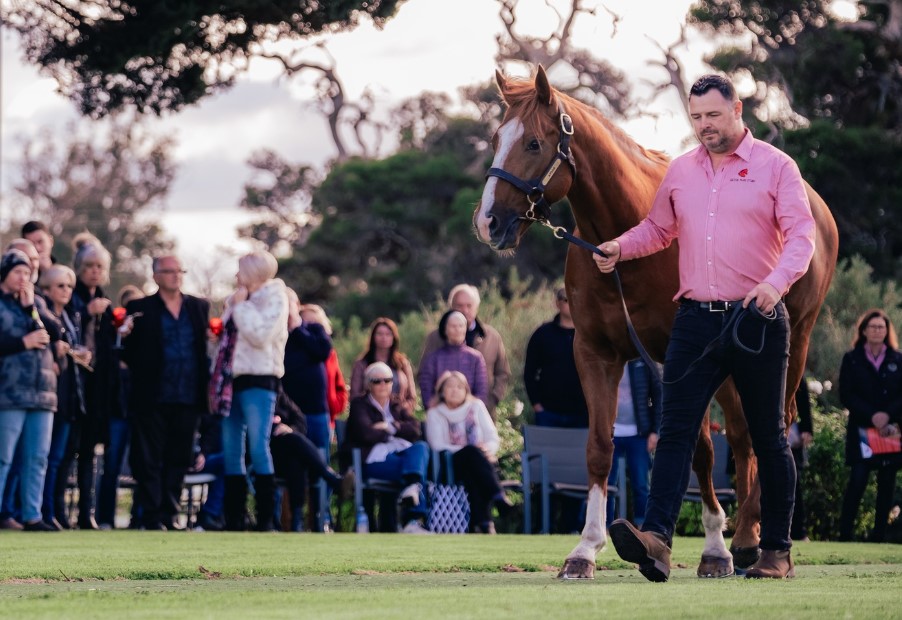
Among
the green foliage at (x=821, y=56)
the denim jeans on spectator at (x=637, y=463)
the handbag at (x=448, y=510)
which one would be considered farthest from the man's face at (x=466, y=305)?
the green foliage at (x=821, y=56)

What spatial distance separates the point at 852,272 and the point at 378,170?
1962 centimetres

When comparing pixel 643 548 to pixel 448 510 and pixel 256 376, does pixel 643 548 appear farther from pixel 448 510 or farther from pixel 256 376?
pixel 448 510

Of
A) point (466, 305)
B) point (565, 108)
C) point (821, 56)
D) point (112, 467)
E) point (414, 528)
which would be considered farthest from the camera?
point (821, 56)

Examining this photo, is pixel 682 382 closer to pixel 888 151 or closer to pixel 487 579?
pixel 487 579

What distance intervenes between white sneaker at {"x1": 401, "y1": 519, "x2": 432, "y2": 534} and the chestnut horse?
5895mm

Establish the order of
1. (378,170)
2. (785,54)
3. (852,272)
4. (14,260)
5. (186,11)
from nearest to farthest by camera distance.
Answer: (14,260), (186,11), (852,272), (785,54), (378,170)

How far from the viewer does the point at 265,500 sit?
13641 mm

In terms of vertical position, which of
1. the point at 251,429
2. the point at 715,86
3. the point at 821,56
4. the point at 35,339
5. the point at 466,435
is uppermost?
the point at 821,56

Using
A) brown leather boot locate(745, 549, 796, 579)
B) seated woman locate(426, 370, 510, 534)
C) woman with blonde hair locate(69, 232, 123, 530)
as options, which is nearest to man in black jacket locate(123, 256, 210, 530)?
woman with blonde hair locate(69, 232, 123, 530)

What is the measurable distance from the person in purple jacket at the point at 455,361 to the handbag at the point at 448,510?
1065mm

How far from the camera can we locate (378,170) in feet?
133

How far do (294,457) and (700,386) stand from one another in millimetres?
7402

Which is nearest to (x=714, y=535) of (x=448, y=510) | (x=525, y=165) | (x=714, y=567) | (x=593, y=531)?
(x=714, y=567)

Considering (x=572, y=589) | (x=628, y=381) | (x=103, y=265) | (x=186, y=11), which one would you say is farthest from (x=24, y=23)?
(x=572, y=589)
